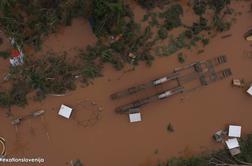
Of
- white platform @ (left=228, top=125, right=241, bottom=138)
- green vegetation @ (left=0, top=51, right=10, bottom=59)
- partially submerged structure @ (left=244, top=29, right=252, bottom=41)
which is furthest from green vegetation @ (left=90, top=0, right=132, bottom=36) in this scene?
white platform @ (left=228, top=125, right=241, bottom=138)

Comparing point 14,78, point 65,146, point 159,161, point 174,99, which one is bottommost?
point 159,161

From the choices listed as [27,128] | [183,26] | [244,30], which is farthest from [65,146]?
[244,30]

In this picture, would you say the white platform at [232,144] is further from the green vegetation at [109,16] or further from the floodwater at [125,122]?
the green vegetation at [109,16]

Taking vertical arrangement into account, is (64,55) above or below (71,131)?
above

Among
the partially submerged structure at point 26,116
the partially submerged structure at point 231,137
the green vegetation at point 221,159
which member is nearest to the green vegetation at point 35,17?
the partially submerged structure at point 26,116

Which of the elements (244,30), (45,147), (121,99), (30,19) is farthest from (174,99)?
(30,19)

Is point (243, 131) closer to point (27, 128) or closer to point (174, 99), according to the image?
point (174, 99)

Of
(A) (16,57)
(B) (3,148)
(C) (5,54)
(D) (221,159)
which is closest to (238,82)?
(D) (221,159)
